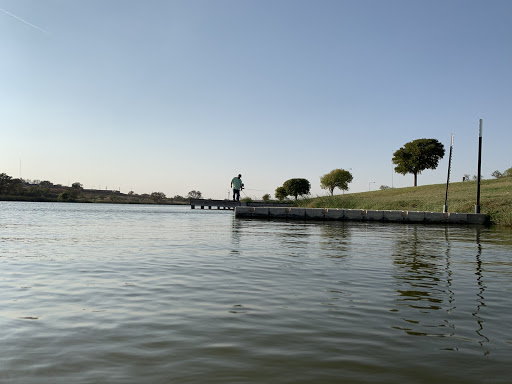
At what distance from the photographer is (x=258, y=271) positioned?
770 cm

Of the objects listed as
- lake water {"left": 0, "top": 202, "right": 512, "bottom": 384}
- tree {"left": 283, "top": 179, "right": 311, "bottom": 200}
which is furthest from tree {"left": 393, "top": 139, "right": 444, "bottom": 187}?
lake water {"left": 0, "top": 202, "right": 512, "bottom": 384}

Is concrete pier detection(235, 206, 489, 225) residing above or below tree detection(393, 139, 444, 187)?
below

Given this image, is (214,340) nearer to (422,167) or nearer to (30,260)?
(30,260)

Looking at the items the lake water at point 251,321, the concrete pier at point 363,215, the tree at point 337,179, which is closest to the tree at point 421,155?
the tree at point 337,179

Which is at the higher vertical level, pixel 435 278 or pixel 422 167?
pixel 422 167

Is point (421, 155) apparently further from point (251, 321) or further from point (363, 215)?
point (251, 321)

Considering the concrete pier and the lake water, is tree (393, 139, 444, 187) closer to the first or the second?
the concrete pier

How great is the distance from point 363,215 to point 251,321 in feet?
83.1

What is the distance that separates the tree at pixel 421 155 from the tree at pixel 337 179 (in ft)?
65.5

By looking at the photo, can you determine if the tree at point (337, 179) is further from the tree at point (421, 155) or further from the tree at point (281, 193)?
the tree at point (421, 155)

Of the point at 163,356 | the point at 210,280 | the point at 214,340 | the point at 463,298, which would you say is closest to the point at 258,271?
the point at 210,280

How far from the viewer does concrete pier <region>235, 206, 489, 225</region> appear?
1051 inches

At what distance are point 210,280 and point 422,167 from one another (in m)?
71.5

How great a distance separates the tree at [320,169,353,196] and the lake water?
3323 inches
